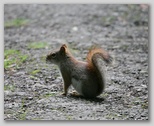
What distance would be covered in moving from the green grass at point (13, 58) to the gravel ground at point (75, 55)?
27 millimetres

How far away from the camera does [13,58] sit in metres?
6.02

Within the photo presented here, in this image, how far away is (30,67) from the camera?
5809 millimetres

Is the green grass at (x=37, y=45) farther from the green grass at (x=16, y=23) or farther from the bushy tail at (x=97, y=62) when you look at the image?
the bushy tail at (x=97, y=62)

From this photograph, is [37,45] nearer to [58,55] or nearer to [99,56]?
[58,55]

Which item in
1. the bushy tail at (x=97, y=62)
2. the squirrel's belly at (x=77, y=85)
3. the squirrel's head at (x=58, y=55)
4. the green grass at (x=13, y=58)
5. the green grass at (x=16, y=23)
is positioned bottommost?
the squirrel's belly at (x=77, y=85)

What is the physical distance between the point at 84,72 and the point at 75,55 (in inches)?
55.3

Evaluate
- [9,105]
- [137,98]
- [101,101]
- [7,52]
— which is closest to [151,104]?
[137,98]

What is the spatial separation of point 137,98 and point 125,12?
2604mm

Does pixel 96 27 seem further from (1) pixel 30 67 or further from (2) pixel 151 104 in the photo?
(2) pixel 151 104

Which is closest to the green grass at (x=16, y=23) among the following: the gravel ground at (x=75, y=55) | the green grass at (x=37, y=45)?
the gravel ground at (x=75, y=55)

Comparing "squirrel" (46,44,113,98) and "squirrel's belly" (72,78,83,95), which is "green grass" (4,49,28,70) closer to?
"squirrel" (46,44,113,98)

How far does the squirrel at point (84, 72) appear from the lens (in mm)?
4895

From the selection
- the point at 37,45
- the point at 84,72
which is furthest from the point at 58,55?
the point at 37,45

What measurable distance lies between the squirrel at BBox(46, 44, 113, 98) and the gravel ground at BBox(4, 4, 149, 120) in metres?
0.11
